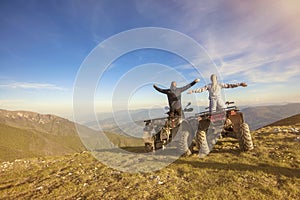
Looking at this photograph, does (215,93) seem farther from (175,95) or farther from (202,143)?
(202,143)

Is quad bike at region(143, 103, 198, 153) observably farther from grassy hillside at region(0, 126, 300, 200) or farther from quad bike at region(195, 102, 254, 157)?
grassy hillside at region(0, 126, 300, 200)

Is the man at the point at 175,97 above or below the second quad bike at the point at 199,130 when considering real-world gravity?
above

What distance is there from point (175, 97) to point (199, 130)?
2.54 m

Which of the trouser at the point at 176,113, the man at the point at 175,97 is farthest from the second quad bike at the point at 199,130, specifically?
the man at the point at 175,97

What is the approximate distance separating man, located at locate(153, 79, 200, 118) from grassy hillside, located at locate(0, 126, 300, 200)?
8.92ft

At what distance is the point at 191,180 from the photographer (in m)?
6.66

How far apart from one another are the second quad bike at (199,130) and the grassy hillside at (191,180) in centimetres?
70

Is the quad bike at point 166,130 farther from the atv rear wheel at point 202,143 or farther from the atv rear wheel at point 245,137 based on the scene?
the atv rear wheel at point 245,137

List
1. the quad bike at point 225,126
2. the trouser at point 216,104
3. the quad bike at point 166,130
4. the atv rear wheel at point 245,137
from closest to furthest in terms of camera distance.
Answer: the atv rear wheel at point 245,137
the quad bike at point 225,126
the trouser at point 216,104
the quad bike at point 166,130

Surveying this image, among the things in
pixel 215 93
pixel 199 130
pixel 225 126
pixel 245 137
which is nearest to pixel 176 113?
pixel 199 130

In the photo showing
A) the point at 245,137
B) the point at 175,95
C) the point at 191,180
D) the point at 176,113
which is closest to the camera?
the point at 191,180

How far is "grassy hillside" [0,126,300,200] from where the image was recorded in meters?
5.55

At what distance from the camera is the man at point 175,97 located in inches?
426

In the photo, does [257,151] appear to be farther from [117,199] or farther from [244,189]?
[117,199]
